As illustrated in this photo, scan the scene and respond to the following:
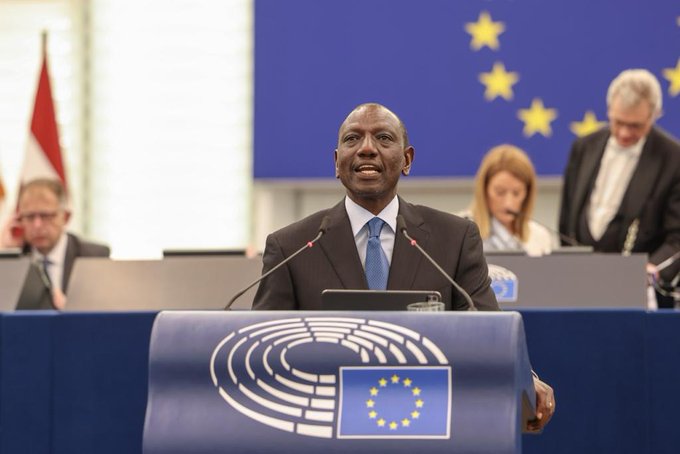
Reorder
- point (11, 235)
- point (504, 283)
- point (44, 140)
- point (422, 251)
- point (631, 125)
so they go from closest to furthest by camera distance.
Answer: point (422, 251) → point (504, 283) → point (631, 125) → point (11, 235) → point (44, 140)

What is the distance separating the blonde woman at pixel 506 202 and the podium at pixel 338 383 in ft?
10.7

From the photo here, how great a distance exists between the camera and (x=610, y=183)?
615cm

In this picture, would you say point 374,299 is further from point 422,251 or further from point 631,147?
point 631,147

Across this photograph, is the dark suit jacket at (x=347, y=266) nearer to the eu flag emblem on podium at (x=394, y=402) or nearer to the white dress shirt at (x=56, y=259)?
the eu flag emblem on podium at (x=394, y=402)

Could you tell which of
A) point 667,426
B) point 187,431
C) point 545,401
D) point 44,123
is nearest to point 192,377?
point 187,431

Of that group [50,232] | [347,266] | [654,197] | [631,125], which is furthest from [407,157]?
[50,232]

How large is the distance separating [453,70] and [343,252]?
15.9 feet

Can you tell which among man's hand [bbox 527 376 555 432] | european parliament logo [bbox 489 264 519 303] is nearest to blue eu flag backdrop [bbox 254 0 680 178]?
european parliament logo [bbox 489 264 519 303]

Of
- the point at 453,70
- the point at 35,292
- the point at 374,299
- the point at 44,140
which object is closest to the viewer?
the point at 374,299

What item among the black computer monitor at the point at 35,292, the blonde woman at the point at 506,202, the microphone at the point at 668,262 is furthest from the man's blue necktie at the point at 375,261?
the microphone at the point at 668,262

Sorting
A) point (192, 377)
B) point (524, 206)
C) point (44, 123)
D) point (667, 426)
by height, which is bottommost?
point (667, 426)

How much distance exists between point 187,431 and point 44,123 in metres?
5.37

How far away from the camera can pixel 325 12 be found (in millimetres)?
7855

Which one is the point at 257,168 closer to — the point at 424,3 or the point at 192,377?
the point at 424,3
